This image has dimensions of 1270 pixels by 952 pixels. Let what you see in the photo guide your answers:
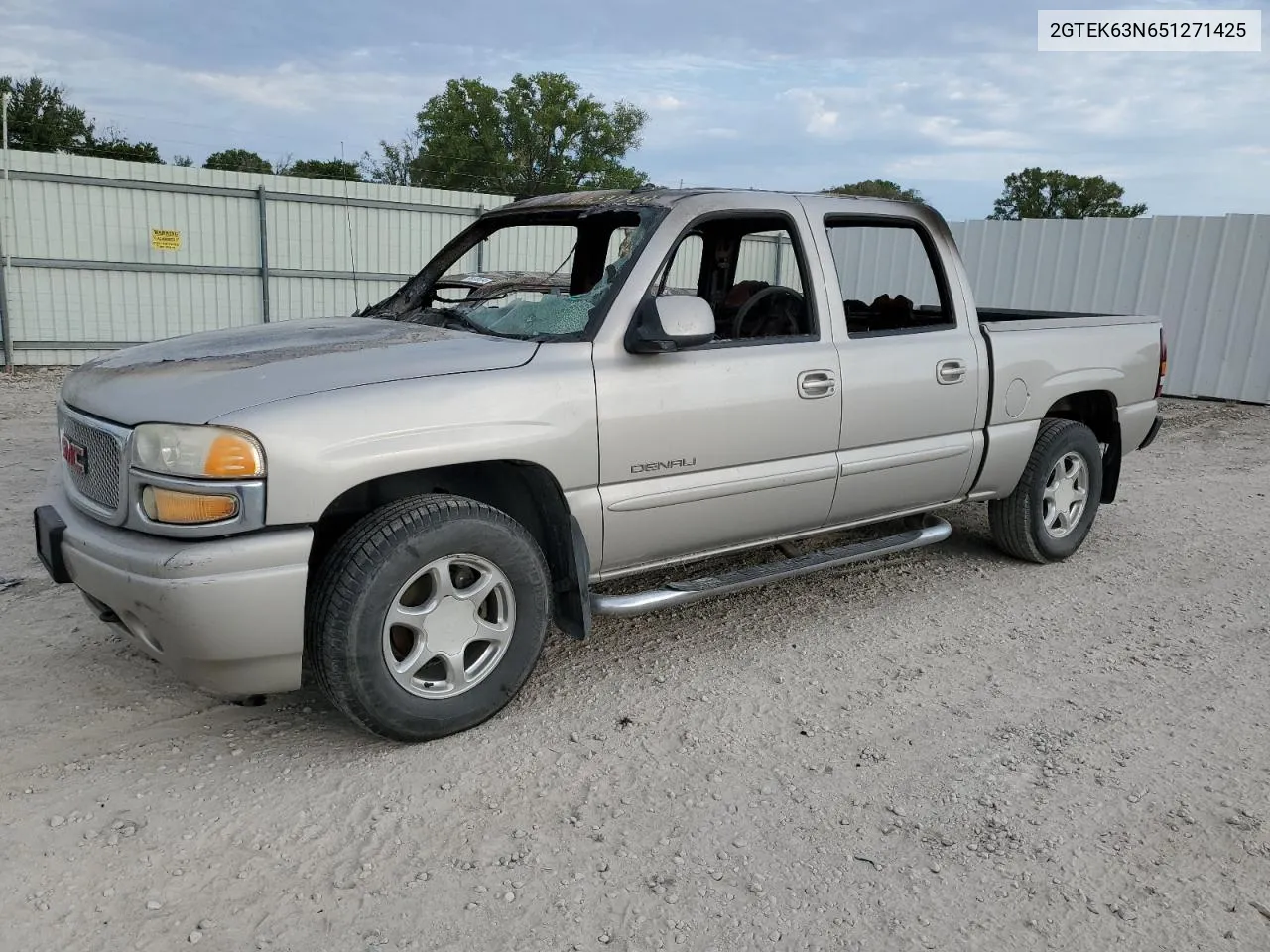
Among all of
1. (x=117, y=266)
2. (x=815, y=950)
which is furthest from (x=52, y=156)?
(x=815, y=950)

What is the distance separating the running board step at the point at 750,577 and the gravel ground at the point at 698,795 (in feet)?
1.07

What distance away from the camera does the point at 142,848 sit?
8.60ft

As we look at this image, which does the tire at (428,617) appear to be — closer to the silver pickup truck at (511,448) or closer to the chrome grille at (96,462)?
the silver pickup truck at (511,448)

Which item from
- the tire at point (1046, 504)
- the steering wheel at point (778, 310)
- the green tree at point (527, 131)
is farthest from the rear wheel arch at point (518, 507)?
the green tree at point (527, 131)

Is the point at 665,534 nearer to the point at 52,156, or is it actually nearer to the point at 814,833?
the point at 814,833

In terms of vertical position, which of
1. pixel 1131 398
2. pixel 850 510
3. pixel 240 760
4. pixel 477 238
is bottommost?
pixel 240 760

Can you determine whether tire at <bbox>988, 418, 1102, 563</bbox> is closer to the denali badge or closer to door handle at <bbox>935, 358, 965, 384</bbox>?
door handle at <bbox>935, 358, 965, 384</bbox>

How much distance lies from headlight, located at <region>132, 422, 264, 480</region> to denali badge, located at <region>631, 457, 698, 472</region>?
4.24 ft

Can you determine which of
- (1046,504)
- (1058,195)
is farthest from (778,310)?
(1058,195)

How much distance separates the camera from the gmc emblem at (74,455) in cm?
311

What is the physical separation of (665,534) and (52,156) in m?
11.4

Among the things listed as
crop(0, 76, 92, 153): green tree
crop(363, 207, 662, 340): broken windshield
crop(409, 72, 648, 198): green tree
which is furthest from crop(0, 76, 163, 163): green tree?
crop(363, 207, 662, 340): broken windshield

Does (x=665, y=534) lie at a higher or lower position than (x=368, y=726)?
higher

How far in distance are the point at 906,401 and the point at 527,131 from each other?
1878 inches
